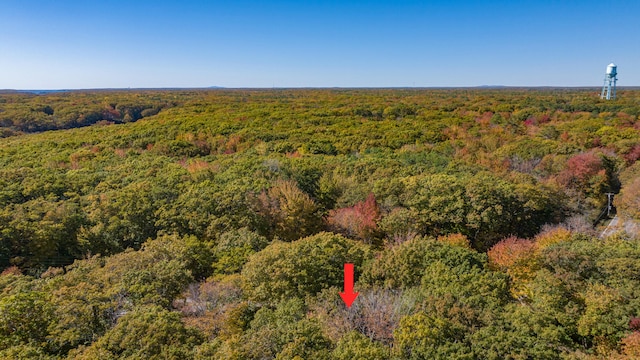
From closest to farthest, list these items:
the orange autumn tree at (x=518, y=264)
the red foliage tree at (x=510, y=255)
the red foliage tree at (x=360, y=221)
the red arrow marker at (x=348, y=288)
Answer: the red arrow marker at (x=348, y=288), the orange autumn tree at (x=518, y=264), the red foliage tree at (x=510, y=255), the red foliage tree at (x=360, y=221)

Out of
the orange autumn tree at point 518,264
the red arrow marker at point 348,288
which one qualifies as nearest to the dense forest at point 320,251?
the orange autumn tree at point 518,264

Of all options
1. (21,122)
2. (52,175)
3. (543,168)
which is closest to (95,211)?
(52,175)

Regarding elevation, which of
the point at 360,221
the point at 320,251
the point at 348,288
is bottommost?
the point at 348,288

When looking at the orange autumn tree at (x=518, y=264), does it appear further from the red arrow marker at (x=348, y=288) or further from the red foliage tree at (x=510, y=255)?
the red arrow marker at (x=348, y=288)

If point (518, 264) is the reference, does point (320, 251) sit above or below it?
above

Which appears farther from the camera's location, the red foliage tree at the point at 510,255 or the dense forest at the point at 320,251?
the red foliage tree at the point at 510,255

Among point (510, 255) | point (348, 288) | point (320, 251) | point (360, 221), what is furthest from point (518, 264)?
point (360, 221)

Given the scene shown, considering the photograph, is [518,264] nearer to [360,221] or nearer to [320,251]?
[320,251]
